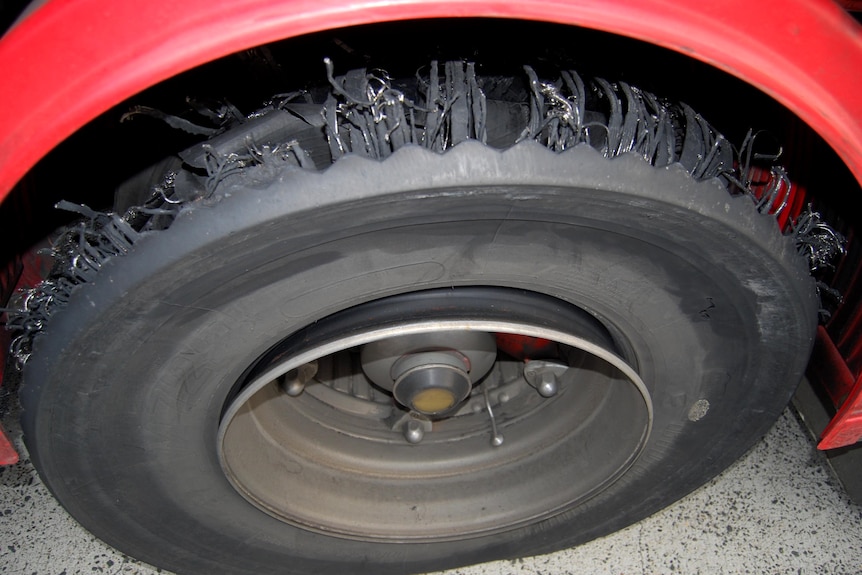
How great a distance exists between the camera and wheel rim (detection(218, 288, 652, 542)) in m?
1.19

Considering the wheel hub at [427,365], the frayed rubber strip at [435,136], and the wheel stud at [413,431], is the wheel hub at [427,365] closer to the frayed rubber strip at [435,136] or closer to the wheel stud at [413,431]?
the wheel stud at [413,431]

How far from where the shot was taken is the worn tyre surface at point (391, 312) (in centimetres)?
74

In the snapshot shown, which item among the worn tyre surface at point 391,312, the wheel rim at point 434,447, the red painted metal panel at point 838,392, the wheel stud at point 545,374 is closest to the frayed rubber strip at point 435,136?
the worn tyre surface at point 391,312

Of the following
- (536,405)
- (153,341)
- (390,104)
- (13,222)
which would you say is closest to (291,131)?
(390,104)

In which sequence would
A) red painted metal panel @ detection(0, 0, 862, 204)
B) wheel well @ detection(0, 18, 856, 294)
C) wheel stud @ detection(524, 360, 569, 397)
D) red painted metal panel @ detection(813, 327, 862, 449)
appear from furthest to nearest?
wheel stud @ detection(524, 360, 569, 397) < red painted metal panel @ detection(813, 327, 862, 449) < wheel well @ detection(0, 18, 856, 294) < red painted metal panel @ detection(0, 0, 862, 204)

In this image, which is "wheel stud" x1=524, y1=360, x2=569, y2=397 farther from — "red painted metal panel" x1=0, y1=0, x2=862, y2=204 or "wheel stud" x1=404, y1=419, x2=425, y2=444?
"red painted metal panel" x1=0, y1=0, x2=862, y2=204

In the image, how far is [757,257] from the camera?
2.80 feet

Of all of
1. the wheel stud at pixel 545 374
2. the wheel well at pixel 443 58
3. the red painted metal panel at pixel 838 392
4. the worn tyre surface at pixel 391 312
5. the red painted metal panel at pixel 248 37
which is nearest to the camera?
the red painted metal panel at pixel 248 37

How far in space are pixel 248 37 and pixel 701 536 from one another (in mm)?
1234

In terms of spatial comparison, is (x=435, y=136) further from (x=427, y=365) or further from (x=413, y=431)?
(x=413, y=431)

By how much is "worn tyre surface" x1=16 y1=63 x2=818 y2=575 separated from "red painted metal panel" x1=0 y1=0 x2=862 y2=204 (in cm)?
13

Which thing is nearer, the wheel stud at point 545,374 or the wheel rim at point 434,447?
the wheel rim at point 434,447

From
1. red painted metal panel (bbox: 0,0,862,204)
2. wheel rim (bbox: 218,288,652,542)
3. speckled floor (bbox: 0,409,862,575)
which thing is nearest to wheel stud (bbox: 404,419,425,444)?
wheel rim (bbox: 218,288,652,542)

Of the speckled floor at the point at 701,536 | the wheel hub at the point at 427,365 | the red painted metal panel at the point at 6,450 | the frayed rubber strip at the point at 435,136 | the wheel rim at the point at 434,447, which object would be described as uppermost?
the frayed rubber strip at the point at 435,136
